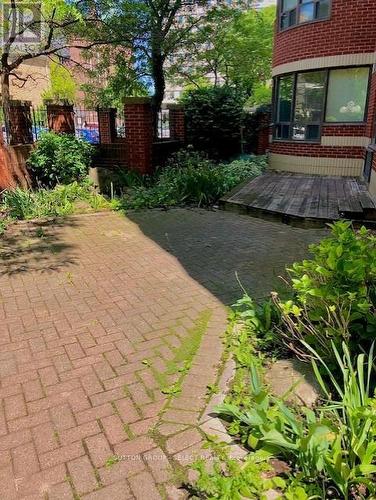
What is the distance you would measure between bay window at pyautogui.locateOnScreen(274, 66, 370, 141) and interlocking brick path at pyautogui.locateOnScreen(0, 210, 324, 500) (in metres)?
6.07

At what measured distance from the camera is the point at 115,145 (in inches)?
423

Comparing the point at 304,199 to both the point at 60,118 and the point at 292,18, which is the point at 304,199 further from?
the point at 292,18

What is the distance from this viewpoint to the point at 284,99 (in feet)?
41.5

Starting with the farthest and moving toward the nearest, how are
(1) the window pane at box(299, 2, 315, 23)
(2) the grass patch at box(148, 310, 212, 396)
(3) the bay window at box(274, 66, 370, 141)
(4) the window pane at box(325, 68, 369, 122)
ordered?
(1) the window pane at box(299, 2, 315, 23), (3) the bay window at box(274, 66, 370, 141), (4) the window pane at box(325, 68, 369, 122), (2) the grass patch at box(148, 310, 212, 396)

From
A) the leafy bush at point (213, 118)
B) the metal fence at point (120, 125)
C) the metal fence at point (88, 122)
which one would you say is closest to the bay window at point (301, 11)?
the leafy bush at point (213, 118)

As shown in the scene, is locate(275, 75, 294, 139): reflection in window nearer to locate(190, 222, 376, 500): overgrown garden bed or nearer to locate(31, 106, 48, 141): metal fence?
locate(31, 106, 48, 141): metal fence

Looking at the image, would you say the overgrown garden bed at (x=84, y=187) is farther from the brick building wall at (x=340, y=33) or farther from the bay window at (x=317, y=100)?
the brick building wall at (x=340, y=33)

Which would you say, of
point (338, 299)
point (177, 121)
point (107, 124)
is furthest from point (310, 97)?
point (338, 299)

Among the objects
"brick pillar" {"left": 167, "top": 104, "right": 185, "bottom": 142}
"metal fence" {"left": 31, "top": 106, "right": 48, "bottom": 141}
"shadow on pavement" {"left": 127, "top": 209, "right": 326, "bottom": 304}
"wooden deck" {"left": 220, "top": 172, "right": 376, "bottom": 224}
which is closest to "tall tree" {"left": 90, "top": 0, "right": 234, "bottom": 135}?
"brick pillar" {"left": 167, "top": 104, "right": 185, "bottom": 142}

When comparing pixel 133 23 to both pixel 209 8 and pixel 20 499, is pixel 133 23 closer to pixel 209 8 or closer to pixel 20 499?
pixel 209 8

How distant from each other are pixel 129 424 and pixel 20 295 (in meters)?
2.46

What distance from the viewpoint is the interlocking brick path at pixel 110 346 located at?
2.26 metres

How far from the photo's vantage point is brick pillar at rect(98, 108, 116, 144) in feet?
39.1

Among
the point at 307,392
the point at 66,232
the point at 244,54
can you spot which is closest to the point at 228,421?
the point at 307,392
